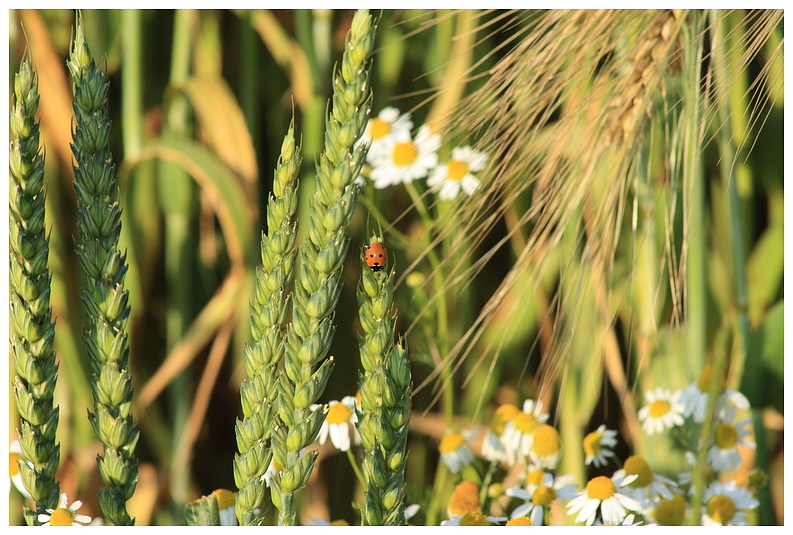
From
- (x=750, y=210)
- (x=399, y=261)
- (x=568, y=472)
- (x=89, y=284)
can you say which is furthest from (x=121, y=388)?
(x=750, y=210)

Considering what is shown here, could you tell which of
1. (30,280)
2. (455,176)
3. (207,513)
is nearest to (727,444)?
(455,176)

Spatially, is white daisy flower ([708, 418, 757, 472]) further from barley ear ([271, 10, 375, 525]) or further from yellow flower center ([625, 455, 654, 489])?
barley ear ([271, 10, 375, 525])

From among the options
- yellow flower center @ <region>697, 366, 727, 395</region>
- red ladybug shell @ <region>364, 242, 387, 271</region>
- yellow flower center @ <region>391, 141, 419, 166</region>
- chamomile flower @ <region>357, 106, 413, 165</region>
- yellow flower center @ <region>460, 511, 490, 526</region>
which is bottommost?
yellow flower center @ <region>460, 511, 490, 526</region>

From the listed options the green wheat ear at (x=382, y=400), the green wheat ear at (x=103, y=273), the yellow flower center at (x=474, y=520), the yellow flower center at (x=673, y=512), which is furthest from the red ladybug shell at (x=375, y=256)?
the yellow flower center at (x=673, y=512)

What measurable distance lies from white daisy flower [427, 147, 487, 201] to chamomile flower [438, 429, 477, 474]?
0.22m

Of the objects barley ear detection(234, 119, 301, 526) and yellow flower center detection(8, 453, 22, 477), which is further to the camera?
yellow flower center detection(8, 453, 22, 477)

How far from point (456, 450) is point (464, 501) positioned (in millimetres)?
52

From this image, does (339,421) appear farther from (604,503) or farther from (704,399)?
(704,399)

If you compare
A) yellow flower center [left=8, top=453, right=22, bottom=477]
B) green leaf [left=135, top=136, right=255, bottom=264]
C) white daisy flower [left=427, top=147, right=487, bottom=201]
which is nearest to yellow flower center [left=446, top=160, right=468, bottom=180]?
white daisy flower [left=427, top=147, right=487, bottom=201]

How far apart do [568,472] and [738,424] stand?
0.17 metres

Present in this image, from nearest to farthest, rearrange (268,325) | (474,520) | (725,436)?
1. (268,325)
2. (474,520)
3. (725,436)

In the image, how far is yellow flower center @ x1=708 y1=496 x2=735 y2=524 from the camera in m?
0.47

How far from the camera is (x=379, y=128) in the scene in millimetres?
560

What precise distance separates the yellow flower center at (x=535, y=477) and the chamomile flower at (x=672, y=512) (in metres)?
0.09
